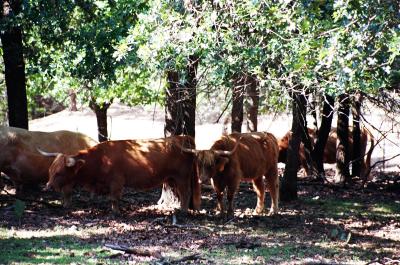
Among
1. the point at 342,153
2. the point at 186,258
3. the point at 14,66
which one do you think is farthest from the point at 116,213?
the point at 342,153

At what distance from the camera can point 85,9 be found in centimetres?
1399

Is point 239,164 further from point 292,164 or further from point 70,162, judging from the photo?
point 70,162

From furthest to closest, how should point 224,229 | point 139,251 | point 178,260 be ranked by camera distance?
point 224,229, point 139,251, point 178,260

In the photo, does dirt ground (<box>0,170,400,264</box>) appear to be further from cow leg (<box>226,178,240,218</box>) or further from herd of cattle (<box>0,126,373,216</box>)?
herd of cattle (<box>0,126,373,216</box>)

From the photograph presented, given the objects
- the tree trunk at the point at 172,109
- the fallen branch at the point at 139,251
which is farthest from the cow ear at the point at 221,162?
the fallen branch at the point at 139,251

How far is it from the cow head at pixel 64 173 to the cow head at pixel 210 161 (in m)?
2.38

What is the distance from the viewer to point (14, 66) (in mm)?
15773

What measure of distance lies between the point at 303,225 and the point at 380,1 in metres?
5.49

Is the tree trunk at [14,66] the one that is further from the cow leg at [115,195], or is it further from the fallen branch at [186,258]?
the fallen branch at [186,258]

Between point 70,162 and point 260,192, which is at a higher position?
point 70,162

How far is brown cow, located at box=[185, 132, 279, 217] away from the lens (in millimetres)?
13102

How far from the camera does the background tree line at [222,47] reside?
27.5 ft

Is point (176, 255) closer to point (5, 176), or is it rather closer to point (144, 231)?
point (144, 231)

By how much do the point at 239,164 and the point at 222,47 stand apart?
3.62 metres
